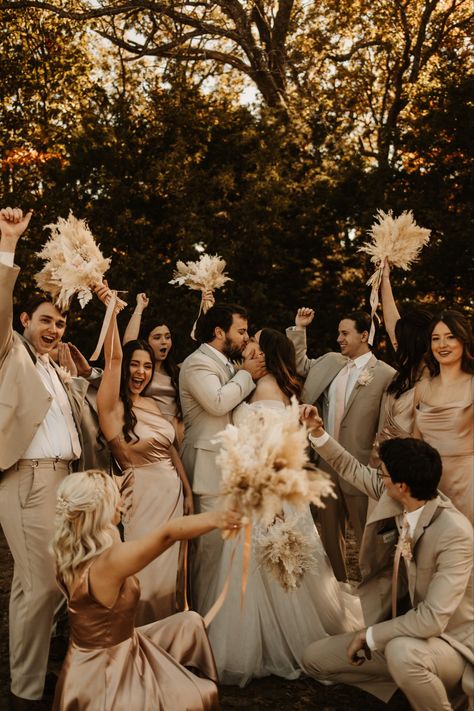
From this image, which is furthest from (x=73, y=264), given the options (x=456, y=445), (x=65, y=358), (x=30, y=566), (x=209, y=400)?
(x=456, y=445)

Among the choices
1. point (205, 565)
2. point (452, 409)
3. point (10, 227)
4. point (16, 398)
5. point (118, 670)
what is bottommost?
point (205, 565)

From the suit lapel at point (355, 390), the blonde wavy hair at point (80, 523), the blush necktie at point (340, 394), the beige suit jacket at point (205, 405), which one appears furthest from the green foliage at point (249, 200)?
the blonde wavy hair at point (80, 523)

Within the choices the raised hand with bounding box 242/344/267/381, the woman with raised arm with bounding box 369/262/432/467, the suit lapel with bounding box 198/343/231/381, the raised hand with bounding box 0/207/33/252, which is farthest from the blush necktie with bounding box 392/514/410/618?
the raised hand with bounding box 0/207/33/252

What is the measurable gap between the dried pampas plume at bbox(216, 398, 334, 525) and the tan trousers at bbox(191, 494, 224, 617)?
2.29m

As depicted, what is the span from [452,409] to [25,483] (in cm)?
251

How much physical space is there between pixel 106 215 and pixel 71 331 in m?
1.72

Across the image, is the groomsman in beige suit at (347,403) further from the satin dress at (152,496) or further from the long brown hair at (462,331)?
the satin dress at (152,496)

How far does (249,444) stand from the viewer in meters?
2.73

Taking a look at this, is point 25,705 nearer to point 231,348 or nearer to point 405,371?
point 231,348

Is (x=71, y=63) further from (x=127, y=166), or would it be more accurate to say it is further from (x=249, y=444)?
(x=249, y=444)

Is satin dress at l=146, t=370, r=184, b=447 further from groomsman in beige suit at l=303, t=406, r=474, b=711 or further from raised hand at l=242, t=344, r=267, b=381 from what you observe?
groomsman in beige suit at l=303, t=406, r=474, b=711

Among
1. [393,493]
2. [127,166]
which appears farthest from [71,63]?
[393,493]

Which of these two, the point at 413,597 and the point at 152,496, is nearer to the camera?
the point at 413,597

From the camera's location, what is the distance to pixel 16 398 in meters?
4.25
